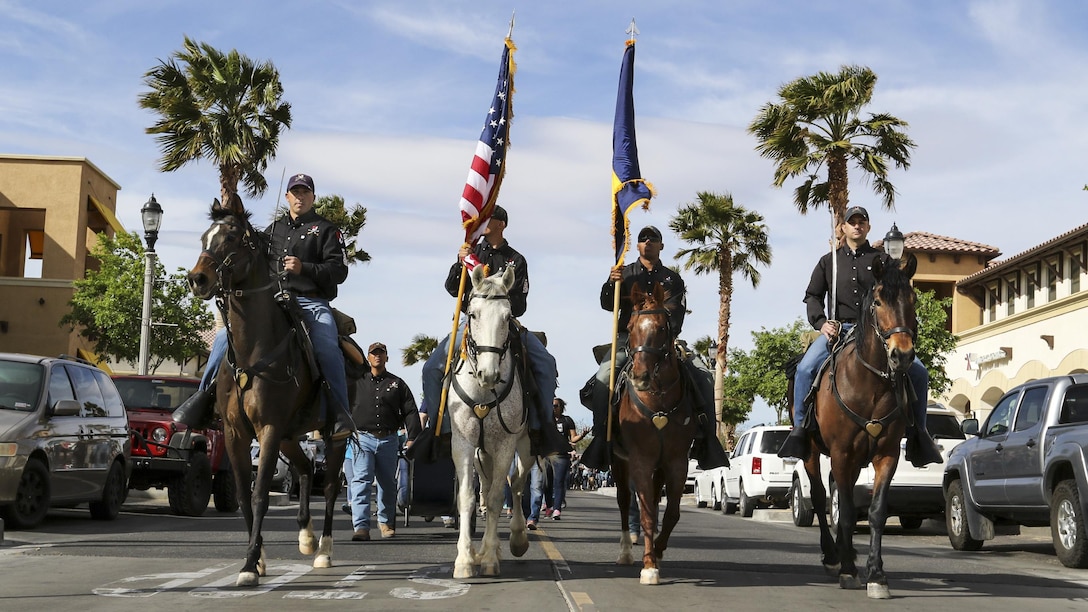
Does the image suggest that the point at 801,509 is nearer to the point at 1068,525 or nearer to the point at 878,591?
the point at 1068,525

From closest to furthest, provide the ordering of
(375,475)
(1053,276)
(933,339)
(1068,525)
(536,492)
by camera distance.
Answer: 1. (1068,525)
2. (375,475)
3. (536,492)
4. (1053,276)
5. (933,339)

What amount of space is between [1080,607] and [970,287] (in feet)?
163

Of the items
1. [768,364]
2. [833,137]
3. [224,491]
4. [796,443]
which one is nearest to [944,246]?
[768,364]

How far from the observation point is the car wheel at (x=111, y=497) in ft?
61.1

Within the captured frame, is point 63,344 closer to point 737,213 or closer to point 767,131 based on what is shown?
point 737,213

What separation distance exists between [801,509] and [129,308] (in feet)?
115

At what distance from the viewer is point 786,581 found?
35.9 ft

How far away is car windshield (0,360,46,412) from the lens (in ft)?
53.6

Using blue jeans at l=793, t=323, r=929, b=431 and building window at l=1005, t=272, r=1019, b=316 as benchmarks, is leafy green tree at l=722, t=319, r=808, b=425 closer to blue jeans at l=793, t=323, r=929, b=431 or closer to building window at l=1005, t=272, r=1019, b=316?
building window at l=1005, t=272, r=1019, b=316

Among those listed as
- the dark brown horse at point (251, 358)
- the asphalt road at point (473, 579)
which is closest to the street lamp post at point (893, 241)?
the asphalt road at point (473, 579)

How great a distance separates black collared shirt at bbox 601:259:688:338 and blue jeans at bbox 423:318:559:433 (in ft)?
3.06

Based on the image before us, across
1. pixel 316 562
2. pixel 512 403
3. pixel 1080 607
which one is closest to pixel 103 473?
pixel 316 562

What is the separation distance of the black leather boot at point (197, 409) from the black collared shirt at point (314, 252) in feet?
4.08

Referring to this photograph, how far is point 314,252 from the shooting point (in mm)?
11836
